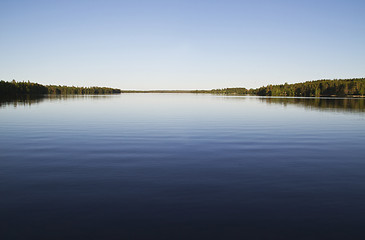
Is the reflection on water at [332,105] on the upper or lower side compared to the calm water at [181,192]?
upper

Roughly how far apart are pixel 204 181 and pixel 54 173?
25.5ft

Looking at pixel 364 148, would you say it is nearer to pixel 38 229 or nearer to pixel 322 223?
pixel 322 223

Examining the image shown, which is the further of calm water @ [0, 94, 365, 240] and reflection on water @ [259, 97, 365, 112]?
reflection on water @ [259, 97, 365, 112]

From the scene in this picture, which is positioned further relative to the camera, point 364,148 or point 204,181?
point 364,148

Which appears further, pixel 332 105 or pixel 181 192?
pixel 332 105

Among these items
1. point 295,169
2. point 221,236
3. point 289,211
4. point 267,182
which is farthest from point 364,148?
point 221,236

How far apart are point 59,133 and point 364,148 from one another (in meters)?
28.6

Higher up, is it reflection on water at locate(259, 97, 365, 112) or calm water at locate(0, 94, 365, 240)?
reflection on water at locate(259, 97, 365, 112)

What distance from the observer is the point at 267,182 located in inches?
481

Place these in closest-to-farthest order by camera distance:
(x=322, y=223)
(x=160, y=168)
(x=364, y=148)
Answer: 1. (x=322, y=223)
2. (x=160, y=168)
3. (x=364, y=148)

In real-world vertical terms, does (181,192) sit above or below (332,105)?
below

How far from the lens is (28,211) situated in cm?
905

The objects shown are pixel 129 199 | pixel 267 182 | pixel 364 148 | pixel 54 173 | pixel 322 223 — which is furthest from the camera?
pixel 364 148

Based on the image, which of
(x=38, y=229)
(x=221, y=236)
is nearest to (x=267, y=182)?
(x=221, y=236)
